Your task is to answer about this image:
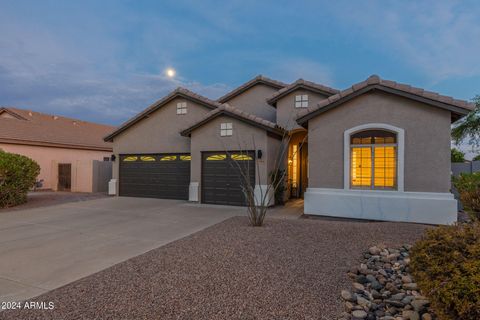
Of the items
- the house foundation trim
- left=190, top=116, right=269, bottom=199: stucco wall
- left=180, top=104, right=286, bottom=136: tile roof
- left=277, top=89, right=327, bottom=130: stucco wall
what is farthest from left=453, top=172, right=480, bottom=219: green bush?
left=277, top=89, right=327, bottom=130: stucco wall

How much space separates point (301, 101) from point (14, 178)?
13.3m

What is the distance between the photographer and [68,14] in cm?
1622

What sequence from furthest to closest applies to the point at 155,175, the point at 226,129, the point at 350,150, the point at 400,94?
the point at 155,175, the point at 226,129, the point at 350,150, the point at 400,94

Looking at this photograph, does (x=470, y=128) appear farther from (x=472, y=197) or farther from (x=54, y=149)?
(x=54, y=149)

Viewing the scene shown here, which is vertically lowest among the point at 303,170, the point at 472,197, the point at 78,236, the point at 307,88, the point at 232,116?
the point at 78,236

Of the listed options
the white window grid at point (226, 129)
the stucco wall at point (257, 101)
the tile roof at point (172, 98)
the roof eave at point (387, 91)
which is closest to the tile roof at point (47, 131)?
the tile roof at point (172, 98)

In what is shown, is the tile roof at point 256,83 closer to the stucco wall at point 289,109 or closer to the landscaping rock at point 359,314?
the stucco wall at point 289,109

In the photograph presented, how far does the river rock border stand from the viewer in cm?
319

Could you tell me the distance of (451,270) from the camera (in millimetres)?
2605

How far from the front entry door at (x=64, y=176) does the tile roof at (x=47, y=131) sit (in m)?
1.82

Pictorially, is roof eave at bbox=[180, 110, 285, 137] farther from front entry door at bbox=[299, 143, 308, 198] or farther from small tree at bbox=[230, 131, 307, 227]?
front entry door at bbox=[299, 143, 308, 198]

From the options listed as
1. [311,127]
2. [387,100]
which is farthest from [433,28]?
[311,127]

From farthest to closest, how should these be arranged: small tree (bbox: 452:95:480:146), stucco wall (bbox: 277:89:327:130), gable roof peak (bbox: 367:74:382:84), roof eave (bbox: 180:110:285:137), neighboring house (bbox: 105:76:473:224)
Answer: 1. small tree (bbox: 452:95:480:146)
2. stucco wall (bbox: 277:89:327:130)
3. roof eave (bbox: 180:110:285:137)
4. gable roof peak (bbox: 367:74:382:84)
5. neighboring house (bbox: 105:76:473:224)

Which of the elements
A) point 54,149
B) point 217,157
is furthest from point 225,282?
point 54,149
